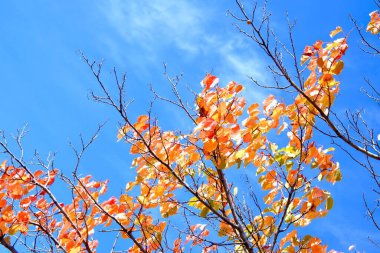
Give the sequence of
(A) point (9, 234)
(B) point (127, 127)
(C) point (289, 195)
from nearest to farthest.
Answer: (B) point (127, 127)
(C) point (289, 195)
(A) point (9, 234)

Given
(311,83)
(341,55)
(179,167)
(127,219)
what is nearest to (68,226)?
(127,219)

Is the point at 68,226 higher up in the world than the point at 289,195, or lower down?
lower down

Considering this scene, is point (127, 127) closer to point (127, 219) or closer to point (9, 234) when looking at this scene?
point (127, 219)

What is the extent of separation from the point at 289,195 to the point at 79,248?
78.4 inches

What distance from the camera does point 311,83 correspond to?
3520 millimetres

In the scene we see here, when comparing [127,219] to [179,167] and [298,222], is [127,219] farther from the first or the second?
[298,222]

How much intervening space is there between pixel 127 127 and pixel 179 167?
0.63m

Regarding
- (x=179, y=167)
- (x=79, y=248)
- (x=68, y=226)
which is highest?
(x=179, y=167)

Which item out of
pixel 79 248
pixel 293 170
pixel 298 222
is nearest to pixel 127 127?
pixel 79 248

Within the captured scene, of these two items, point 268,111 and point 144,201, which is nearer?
point 268,111

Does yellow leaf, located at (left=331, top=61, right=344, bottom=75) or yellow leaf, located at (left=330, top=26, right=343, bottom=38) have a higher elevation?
yellow leaf, located at (left=330, top=26, right=343, bottom=38)

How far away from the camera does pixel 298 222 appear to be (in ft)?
12.3

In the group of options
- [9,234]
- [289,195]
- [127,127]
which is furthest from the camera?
[9,234]

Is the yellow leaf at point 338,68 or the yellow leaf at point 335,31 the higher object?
the yellow leaf at point 335,31
